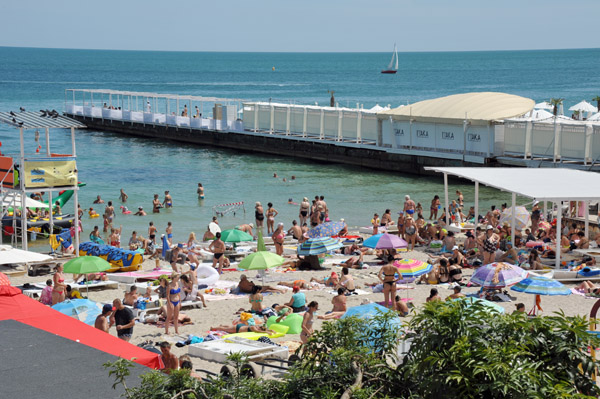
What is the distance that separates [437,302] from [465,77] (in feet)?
512

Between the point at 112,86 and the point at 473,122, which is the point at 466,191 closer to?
the point at 473,122

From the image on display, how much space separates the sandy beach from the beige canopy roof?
16.6 metres

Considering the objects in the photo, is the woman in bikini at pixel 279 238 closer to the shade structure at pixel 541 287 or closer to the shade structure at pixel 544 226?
the shade structure at pixel 544 226

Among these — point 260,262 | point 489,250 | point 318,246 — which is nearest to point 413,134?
point 318,246

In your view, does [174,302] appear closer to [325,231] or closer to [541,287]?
[541,287]

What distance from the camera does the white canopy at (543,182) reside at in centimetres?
1809

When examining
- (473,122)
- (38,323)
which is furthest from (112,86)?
(38,323)

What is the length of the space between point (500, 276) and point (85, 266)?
25.2 ft

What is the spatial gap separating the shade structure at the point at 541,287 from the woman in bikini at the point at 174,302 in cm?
561

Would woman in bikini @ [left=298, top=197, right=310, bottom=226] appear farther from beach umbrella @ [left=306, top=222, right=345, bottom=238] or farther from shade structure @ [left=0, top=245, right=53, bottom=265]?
shade structure @ [left=0, top=245, right=53, bottom=265]

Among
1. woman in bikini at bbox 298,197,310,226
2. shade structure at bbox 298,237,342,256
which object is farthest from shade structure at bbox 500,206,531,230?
woman in bikini at bbox 298,197,310,226

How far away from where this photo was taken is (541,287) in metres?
13.7

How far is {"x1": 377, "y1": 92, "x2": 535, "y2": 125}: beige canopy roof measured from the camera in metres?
34.0

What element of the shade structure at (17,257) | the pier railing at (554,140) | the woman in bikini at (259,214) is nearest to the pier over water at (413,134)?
the pier railing at (554,140)
